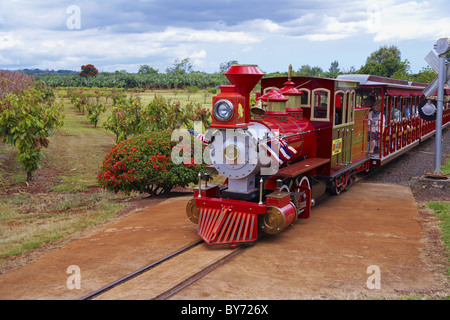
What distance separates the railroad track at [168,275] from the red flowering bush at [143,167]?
4251 millimetres

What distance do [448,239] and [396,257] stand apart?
1496 mm

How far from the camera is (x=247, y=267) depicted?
6.31 meters

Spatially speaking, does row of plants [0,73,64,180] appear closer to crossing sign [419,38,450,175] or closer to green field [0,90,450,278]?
green field [0,90,450,278]

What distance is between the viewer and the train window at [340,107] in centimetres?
998

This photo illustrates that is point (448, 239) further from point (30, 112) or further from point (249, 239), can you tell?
point (30, 112)

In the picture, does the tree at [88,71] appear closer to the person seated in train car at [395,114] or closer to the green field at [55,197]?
the green field at [55,197]

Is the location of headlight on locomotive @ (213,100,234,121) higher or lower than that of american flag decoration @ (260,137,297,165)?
higher

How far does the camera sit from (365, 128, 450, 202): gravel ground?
11471mm

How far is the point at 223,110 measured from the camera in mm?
7141

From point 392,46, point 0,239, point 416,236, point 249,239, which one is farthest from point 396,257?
point 392,46

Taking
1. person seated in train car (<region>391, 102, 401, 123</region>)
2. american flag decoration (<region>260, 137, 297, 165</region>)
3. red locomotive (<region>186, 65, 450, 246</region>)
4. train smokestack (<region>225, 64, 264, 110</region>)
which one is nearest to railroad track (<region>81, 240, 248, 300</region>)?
red locomotive (<region>186, 65, 450, 246</region>)

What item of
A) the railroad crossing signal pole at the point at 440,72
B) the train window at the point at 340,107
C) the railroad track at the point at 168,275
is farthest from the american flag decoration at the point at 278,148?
the railroad crossing signal pole at the point at 440,72

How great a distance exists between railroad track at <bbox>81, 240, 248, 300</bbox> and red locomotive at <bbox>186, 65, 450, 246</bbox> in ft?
1.19

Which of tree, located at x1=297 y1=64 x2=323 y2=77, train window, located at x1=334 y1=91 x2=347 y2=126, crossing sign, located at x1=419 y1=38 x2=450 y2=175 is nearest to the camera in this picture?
train window, located at x1=334 y1=91 x2=347 y2=126
